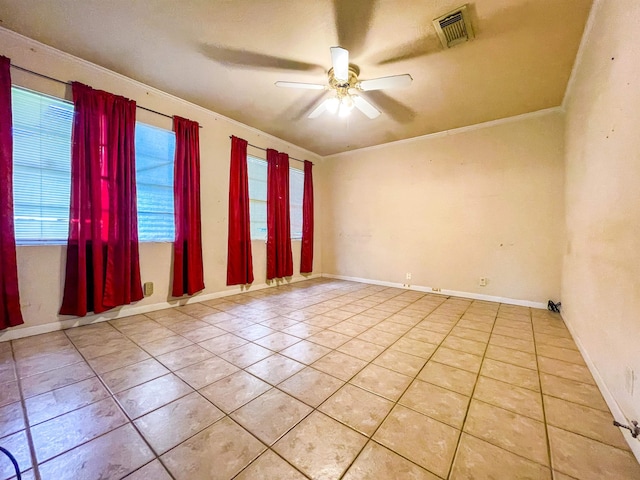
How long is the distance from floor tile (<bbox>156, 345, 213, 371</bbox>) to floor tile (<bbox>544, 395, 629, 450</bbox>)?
2244mm

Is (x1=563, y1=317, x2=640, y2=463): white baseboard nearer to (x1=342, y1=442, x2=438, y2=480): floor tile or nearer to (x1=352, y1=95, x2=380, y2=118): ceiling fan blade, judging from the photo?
(x1=342, y1=442, x2=438, y2=480): floor tile

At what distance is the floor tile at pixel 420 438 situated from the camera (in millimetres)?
1078

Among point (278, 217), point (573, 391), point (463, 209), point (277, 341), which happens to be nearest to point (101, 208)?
point (277, 341)

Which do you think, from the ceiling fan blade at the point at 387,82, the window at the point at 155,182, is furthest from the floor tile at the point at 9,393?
the ceiling fan blade at the point at 387,82

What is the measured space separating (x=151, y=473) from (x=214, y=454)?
0.77 ft

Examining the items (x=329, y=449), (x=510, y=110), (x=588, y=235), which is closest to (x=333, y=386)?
(x=329, y=449)

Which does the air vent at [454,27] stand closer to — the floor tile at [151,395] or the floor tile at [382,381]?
the floor tile at [382,381]

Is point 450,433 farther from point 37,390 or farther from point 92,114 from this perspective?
point 92,114

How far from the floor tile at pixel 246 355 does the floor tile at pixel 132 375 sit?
437 millimetres

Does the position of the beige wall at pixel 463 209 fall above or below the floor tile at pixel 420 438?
above

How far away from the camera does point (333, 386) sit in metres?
1.61

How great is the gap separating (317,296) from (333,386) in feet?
7.75

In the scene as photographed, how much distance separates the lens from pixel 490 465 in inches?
41.6

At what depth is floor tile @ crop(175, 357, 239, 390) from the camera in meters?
1.66
